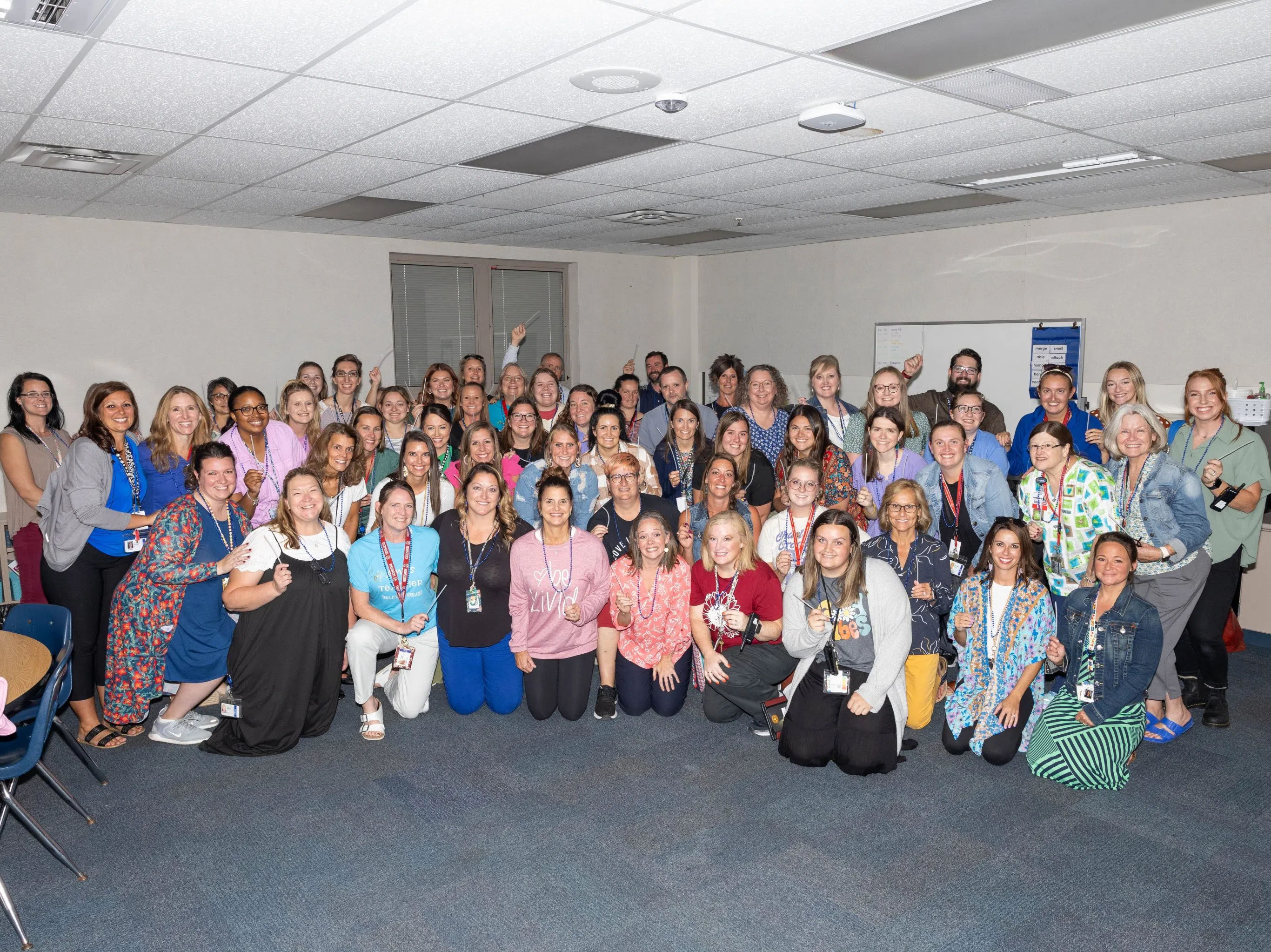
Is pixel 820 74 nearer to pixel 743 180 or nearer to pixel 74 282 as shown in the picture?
pixel 743 180

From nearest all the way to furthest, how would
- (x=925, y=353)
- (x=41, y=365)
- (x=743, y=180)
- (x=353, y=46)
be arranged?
(x=353, y=46) → (x=743, y=180) → (x=41, y=365) → (x=925, y=353)

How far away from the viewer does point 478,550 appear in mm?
4371

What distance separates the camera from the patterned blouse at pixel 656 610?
4.32 meters

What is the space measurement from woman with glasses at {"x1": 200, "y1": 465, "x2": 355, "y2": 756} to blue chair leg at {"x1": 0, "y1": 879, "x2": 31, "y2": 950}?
1266 mm

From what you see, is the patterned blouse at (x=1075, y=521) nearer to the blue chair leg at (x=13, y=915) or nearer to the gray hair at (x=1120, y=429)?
the gray hair at (x=1120, y=429)

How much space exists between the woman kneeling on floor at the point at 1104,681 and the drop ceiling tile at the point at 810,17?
92.1 inches

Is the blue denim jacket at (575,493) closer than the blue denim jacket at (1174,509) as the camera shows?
No

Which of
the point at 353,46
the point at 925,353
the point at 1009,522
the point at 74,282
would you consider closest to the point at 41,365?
the point at 74,282

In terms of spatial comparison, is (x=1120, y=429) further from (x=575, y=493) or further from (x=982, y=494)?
(x=575, y=493)

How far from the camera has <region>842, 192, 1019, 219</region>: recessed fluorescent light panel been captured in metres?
6.02

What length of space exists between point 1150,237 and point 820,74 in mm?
4589

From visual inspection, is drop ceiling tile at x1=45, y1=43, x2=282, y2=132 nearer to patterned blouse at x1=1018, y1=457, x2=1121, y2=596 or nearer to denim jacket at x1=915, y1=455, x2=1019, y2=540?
denim jacket at x1=915, y1=455, x2=1019, y2=540

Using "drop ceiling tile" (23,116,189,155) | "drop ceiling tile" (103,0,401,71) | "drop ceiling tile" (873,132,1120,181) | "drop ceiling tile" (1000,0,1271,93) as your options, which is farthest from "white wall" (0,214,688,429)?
"drop ceiling tile" (1000,0,1271,93)

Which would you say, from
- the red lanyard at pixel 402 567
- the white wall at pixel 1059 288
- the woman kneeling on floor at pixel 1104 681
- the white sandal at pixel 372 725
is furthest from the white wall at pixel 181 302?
the woman kneeling on floor at pixel 1104 681
